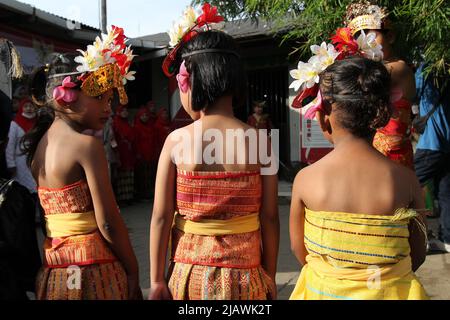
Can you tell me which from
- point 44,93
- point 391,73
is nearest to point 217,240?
point 44,93

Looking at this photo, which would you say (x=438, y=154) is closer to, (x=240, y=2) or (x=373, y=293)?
(x=240, y=2)

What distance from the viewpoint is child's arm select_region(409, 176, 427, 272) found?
5.77ft

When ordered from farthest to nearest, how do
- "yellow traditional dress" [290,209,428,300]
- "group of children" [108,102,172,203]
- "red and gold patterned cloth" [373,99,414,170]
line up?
"group of children" [108,102,172,203], "red and gold patterned cloth" [373,99,414,170], "yellow traditional dress" [290,209,428,300]

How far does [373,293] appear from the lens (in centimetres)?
170

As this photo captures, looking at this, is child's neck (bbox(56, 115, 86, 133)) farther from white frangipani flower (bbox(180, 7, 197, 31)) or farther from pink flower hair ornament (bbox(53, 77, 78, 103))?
white frangipani flower (bbox(180, 7, 197, 31))

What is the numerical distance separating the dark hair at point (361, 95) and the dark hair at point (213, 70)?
1.26 ft

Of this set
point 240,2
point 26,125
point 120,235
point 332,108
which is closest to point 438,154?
point 240,2

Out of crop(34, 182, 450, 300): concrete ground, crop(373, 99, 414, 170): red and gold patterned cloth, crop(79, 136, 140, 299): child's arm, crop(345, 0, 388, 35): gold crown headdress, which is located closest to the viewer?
crop(79, 136, 140, 299): child's arm

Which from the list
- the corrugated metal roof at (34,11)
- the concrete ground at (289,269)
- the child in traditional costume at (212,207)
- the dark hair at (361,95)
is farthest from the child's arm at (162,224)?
the corrugated metal roof at (34,11)

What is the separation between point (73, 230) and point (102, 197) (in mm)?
198

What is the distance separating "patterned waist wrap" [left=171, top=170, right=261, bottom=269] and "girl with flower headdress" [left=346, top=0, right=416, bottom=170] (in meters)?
1.36

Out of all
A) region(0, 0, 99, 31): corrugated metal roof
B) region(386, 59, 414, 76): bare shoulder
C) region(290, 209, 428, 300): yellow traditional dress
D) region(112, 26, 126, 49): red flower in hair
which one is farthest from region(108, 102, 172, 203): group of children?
region(290, 209, 428, 300): yellow traditional dress

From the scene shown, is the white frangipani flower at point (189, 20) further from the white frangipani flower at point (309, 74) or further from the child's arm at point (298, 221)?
the child's arm at point (298, 221)

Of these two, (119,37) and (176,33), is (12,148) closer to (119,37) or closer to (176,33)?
(119,37)
